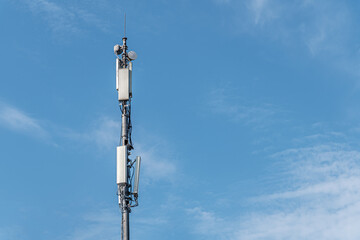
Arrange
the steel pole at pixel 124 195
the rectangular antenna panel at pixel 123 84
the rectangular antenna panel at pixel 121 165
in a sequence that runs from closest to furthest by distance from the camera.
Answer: the steel pole at pixel 124 195, the rectangular antenna panel at pixel 121 165, the rectangular antenna panel at pixel 123 84

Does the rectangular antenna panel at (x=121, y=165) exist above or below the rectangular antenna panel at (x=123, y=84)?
below

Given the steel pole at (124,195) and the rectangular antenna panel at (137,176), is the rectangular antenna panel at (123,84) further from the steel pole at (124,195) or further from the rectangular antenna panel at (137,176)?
the rectangular antenna panel at (137,176)

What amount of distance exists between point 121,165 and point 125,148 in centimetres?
133

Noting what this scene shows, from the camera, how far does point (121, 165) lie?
40.7 meters

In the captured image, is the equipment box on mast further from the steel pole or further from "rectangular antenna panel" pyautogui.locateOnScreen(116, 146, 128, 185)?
"rectangular antenna panel" pyautogui.locateOnScreen(116, 146, 128, 185)

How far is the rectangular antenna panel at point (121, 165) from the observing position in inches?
1585

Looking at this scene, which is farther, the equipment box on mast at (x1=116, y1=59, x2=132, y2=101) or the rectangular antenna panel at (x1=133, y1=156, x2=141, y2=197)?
the equipment box on mast at (x1=116, y1=59, x2=132, y2=101)

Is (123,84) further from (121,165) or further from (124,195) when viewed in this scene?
(124,195)

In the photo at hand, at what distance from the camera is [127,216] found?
39.3m

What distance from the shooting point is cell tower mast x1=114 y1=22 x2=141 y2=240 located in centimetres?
3972

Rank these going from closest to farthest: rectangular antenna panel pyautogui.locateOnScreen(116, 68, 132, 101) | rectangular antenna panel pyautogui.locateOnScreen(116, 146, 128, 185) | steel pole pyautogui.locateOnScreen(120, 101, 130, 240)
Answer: steel pole pyautogui.locateOnScreen(120, 101, 130, 240)
rectangular antenna panel pyautogui.locateOnScreen(116, 146, 128, 185)
rectangular antenna panel pyautogui.locateOnScreen(116, 68, 132, 101)

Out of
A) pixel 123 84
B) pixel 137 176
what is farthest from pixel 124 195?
pixel 123 84

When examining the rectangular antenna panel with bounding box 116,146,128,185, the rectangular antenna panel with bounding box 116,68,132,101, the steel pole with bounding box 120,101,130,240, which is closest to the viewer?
the steel pole with bounding box 120,101,130,240

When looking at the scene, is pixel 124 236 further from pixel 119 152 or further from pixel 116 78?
pixel 116 78
